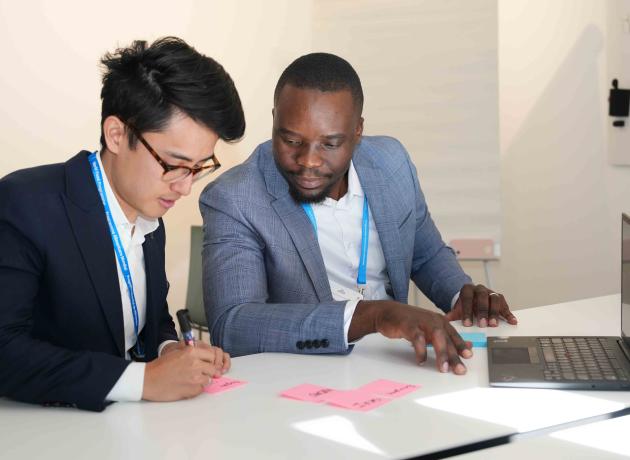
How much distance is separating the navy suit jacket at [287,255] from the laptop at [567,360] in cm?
41

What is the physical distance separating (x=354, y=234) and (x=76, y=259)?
3.50ft

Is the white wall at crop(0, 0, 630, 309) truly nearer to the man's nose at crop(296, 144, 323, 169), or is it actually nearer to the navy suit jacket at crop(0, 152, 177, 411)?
the man's nose at crop(296, 144, 323, 169)

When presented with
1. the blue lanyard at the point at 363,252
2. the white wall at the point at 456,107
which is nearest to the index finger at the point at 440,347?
the blue lanyard at the point at 363,252

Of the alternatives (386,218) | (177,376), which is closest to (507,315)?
(386,218)

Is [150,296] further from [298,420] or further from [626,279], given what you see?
[626,279]

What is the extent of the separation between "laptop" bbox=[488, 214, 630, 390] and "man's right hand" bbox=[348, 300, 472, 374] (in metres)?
0.08

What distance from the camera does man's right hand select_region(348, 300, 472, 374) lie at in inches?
76.5

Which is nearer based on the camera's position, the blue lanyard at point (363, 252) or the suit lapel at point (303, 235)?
the suit lapel at point (303, 235)

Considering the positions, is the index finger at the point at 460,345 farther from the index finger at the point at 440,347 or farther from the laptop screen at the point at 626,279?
the laptop screen at the point at 626,279

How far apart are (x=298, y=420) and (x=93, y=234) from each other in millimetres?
697

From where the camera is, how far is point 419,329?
1.98 meters

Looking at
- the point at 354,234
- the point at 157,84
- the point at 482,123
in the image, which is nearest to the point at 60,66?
the point at 482,123

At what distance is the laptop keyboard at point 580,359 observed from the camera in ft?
5.98

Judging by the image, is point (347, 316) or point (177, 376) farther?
point (347, 316)
